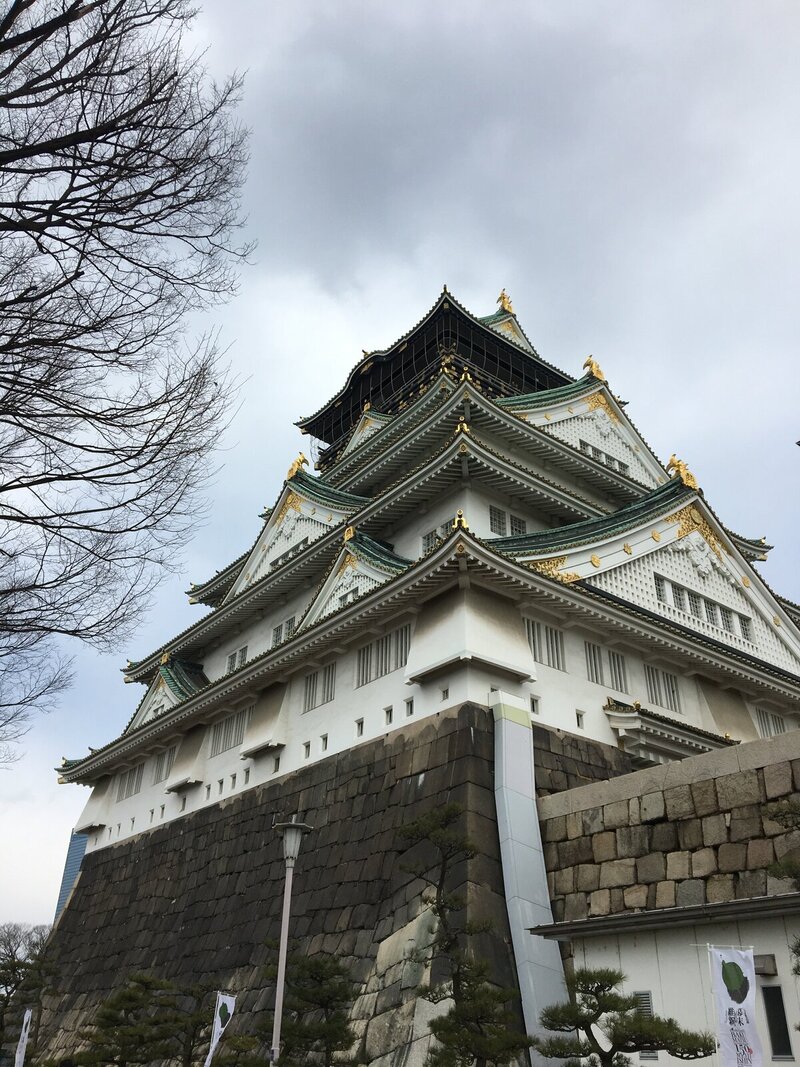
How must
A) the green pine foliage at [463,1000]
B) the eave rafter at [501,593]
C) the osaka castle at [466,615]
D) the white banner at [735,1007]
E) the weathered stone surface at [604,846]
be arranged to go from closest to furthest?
the white banner at [735,1007] → the green pine foliage at [463,1000] → the weathered stone surface at [604,846] → the eave rafter at [501,593] → the osaka castle at [466,615]

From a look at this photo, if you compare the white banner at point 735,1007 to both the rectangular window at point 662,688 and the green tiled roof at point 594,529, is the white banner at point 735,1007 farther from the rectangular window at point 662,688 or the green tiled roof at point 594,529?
the rectangular window at point 662,688

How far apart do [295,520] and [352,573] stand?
24.1ft

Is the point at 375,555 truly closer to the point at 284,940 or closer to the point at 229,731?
the point at 229,731

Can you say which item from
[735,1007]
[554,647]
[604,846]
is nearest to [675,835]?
[604,846]

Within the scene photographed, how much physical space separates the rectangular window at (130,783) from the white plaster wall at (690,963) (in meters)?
17.3

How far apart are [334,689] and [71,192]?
12.6 meters

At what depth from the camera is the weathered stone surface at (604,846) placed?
12.9m

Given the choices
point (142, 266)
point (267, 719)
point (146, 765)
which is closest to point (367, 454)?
point (267, 719)

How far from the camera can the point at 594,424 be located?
26.3 metres

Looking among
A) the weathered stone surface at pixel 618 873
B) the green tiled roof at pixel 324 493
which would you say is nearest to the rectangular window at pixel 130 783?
the green tiled roof at pixel 324 493

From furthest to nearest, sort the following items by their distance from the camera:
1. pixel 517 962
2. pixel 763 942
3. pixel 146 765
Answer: pixel 146 765, pixel 517 962, pixel 763 942

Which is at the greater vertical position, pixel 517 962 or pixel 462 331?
pixel 462 331

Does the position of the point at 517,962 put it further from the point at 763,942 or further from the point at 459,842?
the point at 763,942

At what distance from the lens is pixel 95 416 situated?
8141 millimetres
